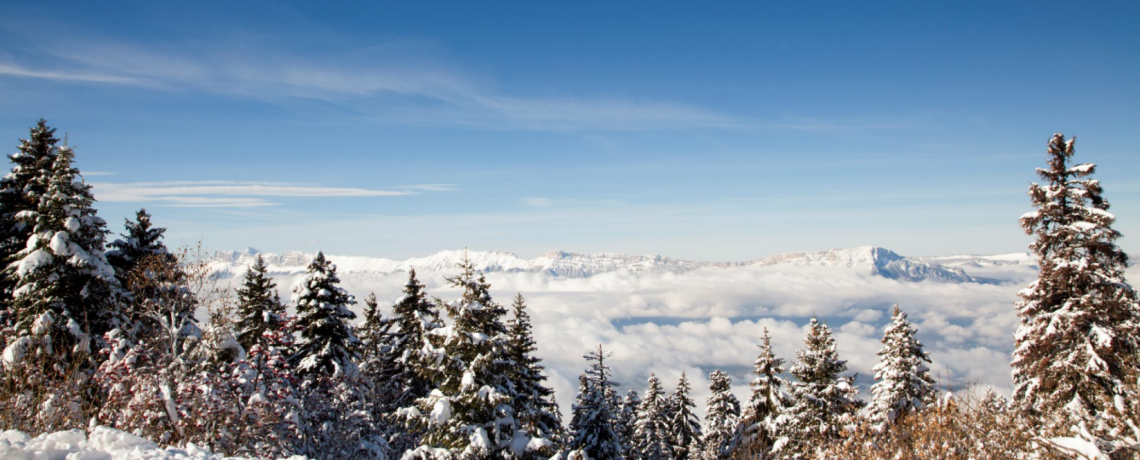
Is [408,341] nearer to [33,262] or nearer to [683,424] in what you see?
[33,262]

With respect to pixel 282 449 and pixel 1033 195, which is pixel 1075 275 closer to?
pixel 1033 195

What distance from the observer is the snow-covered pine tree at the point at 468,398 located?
17.8 m

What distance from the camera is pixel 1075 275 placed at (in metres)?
18.3

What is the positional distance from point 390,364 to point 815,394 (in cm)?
2271

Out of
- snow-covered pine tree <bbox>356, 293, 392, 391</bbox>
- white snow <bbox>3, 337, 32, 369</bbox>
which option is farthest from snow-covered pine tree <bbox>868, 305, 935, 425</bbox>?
white snow <bbox>3, 337, 32, 369</bbox>

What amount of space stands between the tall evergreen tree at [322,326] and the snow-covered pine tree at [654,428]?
24809 millimetres

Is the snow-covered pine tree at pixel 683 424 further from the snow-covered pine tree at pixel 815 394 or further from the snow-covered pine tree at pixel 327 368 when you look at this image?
the snow-covered pine tree at pixel 327 368

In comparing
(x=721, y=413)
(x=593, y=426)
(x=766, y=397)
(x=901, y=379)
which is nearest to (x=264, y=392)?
(x=593, y=426)

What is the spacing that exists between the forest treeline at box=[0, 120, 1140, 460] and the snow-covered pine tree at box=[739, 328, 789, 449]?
0.19 m

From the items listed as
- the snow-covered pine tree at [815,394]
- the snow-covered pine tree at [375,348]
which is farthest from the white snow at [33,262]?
the snow-covered pine tree at [815,394]

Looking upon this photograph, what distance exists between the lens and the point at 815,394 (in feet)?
89.8

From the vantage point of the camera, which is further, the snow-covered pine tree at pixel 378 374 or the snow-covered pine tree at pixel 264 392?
the snow-covered pine tree at pixel 378 374

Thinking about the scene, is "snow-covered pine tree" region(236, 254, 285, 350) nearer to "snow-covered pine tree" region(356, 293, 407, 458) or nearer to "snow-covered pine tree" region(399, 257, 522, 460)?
"snow-covered pine tree" region(356, 293, 407, 458)

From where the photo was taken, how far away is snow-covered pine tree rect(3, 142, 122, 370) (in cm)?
1808
